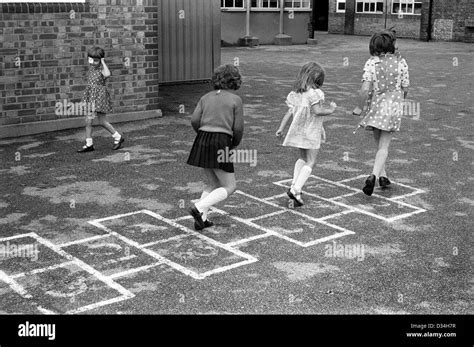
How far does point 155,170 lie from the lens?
8.83 meters

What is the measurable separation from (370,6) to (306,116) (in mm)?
32071

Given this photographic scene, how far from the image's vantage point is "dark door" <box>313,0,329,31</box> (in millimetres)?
43500

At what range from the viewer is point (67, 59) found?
11281 mm

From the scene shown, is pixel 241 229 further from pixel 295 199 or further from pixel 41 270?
pixel 41 270

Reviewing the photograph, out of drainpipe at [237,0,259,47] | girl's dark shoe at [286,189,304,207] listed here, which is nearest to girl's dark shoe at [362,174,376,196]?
girl's dark shoe at [286,189,304,207]

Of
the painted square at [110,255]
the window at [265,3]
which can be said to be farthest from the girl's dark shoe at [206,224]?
the window at [265,3]

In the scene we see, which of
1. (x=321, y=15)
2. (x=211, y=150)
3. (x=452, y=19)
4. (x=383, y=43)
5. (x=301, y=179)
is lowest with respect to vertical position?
(x=301, y=179)

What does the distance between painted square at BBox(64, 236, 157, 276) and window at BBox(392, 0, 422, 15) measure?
3186 cm

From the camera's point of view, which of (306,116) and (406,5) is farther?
(406,5)

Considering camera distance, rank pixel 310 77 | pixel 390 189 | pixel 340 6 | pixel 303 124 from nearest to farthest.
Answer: pixel 310 77 < pixel 303 124 < pixel 390 189 < pixel 340 6

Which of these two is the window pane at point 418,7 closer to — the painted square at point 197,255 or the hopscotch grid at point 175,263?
the hopscotch grid at point 175,263

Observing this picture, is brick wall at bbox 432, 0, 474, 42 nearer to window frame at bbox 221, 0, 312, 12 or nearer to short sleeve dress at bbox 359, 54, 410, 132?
window frame at bbox 221, 0, 312, 12

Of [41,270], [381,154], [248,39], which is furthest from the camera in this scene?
[248,39]

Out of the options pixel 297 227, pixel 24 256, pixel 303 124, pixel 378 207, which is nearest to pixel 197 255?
pixel 297 227
